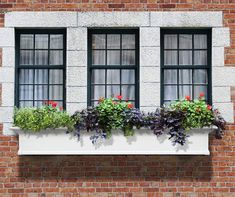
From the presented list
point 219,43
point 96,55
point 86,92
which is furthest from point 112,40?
point 219,43

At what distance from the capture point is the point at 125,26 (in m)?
10.9

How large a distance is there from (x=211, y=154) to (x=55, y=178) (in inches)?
114

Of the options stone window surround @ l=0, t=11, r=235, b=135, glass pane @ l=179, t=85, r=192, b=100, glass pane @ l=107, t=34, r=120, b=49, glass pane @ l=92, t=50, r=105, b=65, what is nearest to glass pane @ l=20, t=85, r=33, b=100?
stone window surround @ l=0, t=11, r=235, b=135

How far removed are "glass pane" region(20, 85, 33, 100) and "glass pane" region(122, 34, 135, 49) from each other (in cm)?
196

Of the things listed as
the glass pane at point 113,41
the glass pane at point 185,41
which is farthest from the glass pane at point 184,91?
the glass pane at point 113,41

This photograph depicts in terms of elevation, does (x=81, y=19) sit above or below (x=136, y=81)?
above

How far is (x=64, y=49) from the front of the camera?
11.1 metres

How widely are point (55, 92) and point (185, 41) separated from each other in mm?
2670

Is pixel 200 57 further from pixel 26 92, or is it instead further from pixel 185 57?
pixel 26 92

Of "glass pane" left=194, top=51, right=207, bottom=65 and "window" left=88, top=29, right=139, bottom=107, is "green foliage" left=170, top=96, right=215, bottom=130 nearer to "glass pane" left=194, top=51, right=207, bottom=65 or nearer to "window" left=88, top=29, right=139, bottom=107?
"glass pane" left=194, top=51, right=207, bottom=65

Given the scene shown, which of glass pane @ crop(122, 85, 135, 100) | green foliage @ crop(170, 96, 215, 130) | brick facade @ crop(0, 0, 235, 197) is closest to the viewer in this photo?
green foliage @ crop(170, 96, 215, 130)

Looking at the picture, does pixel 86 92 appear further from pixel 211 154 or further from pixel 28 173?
pixel 211 154

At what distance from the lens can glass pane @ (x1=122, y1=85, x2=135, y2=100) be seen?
11102 millimetres

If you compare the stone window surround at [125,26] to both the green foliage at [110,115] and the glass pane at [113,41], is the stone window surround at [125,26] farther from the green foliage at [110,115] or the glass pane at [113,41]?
the green foliage at [110,115]
